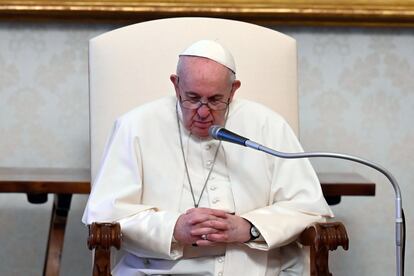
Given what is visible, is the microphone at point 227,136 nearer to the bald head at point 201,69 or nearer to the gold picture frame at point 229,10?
the bald head at point 201,69

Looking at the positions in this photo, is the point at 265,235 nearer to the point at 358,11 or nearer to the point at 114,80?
the point at 114,80

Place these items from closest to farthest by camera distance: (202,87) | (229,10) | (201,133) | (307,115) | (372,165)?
(372,165) → (202,87) → (201,133) → (229,10) → (307,115)

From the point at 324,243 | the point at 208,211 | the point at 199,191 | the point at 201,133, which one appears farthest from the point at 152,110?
the point at 324,243

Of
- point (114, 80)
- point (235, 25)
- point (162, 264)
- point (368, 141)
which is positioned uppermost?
point (235, 25)

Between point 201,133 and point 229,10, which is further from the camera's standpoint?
point 229,10

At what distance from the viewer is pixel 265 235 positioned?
2.34m

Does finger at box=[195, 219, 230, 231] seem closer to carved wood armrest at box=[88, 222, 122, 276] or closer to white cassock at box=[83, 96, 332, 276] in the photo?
white cassock at box=[83, 96, 332, 276]

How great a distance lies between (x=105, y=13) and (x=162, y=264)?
1.15 m

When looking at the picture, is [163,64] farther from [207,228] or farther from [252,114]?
[207,228]

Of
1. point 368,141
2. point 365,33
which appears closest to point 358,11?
point 365,33

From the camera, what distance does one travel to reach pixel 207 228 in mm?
2287

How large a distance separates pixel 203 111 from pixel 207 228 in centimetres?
35

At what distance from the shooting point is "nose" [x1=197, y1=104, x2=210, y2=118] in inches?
95.1

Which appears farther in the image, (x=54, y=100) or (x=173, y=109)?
(x=54, y=100)
